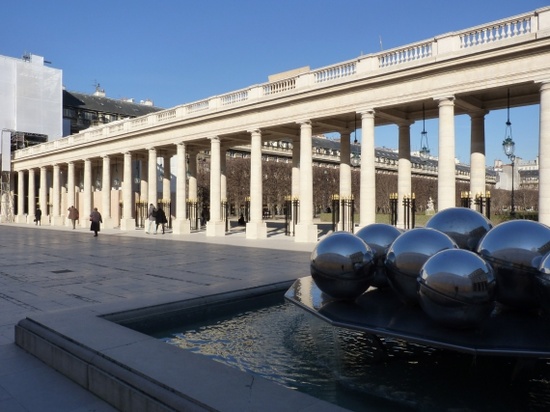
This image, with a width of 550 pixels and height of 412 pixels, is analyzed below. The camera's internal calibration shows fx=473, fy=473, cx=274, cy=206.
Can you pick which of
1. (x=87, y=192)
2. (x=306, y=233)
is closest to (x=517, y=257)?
(x=306, y=233)

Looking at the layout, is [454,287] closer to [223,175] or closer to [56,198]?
[223,175]

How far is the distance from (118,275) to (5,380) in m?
7.43

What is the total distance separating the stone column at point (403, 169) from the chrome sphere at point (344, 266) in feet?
66.1

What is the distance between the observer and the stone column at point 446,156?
2016 centimetres

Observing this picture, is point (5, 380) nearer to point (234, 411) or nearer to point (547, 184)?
point (234, 411)

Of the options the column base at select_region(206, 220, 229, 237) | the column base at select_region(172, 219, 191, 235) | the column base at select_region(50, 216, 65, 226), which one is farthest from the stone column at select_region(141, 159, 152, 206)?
the column base at select_region(206, 220, 229, 237)

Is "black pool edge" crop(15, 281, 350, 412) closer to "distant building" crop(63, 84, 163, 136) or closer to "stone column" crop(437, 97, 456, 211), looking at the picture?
"stone column" crop(437, 97, 456, 211)

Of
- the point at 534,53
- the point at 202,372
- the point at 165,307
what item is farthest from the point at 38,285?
the point at 534,53

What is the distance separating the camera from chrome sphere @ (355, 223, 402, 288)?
19.7 ft

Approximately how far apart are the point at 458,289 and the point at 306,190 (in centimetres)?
2174

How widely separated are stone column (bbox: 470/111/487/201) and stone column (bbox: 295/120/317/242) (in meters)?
8.12

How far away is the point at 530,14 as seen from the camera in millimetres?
17438

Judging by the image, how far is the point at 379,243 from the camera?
6.10 m

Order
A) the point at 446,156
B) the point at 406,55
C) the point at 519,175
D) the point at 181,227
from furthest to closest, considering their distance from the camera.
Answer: the point at 519,175
the point at 181,227
the point at 406,55
the point at 446,156
